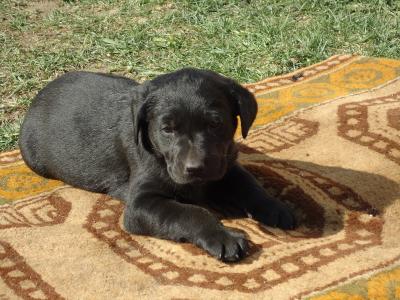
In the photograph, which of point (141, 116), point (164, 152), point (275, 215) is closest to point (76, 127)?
point (141, 116)

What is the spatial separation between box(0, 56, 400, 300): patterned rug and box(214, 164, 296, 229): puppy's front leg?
0.24 ft

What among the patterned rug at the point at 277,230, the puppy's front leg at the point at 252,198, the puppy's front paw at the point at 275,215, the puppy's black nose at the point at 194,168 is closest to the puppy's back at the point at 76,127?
the patterned rug at the point at 277,230

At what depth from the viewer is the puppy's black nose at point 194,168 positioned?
4.29 metres

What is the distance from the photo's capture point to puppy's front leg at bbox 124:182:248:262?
4.13 m

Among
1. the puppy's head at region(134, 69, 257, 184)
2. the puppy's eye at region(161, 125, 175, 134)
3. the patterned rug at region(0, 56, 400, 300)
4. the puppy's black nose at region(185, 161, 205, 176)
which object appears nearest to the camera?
the patterned rug at region(0, 56, 400, 300)

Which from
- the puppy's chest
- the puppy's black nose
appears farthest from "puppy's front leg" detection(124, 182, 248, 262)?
the puppy's black nose

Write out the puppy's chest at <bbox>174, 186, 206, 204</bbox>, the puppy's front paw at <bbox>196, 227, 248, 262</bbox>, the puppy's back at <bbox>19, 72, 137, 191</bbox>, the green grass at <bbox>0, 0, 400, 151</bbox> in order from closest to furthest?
the puppy's front paw at <bbox>196, 227, 248, 262</bbox> < the puppy's chest at <bbox>174, 186, 206, 204</bbox> < the puppy's back at <bbox>19, 72, 137, 191</bbox> < the green grass at <bbox>0, 0, 400, 151</bbox>

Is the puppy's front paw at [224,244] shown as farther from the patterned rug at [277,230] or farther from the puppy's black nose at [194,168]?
the puppy's black nose at [194,168]

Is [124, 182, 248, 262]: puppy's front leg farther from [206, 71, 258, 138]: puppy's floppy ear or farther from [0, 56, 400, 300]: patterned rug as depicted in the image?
[206, 71, 258, 138]: puppy's floppy ear

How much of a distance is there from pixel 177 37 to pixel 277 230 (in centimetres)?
461

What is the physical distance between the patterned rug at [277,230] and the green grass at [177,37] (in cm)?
134

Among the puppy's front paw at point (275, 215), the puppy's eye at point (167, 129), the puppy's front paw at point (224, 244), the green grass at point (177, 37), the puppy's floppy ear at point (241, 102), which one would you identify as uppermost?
the puppy's floppy ear at point (241, 102)

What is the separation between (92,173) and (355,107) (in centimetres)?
241

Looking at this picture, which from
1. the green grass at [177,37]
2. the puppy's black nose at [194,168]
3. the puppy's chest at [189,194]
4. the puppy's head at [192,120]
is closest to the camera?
the puppy's black nose at [194,168]
